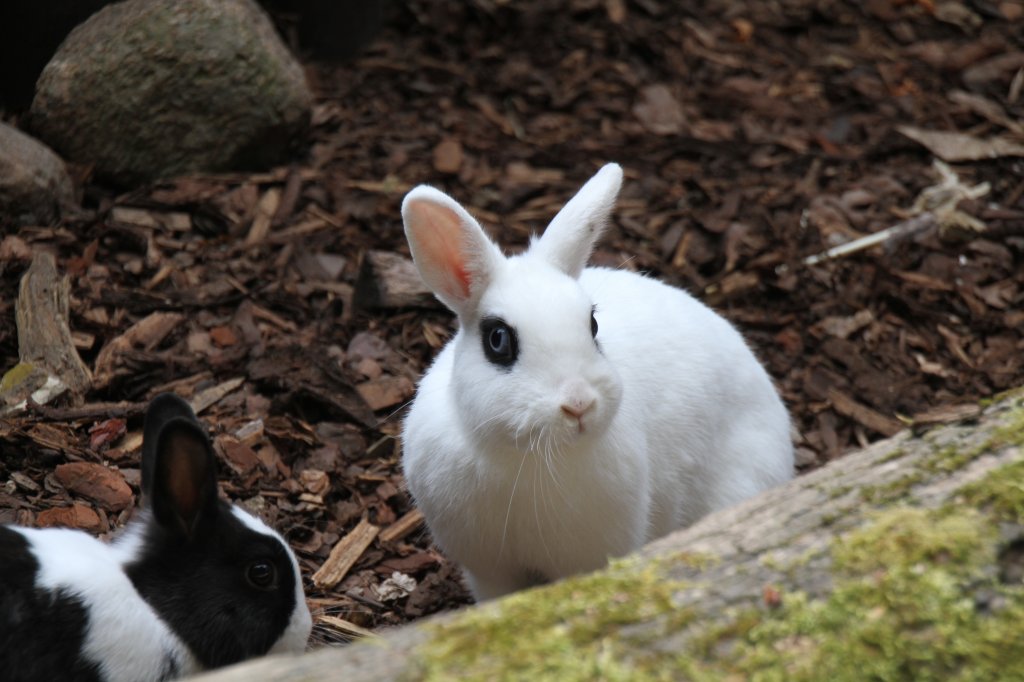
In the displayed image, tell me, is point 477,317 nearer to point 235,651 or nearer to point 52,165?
point 235,651

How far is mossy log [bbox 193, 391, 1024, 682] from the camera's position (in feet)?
8.48

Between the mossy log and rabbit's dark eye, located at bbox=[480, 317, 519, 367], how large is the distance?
3.45ft

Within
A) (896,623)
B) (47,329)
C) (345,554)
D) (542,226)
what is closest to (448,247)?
(345,554)

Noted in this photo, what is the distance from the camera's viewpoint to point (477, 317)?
413cm

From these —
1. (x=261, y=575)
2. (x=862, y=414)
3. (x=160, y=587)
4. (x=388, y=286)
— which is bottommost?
(x=862, y=414)

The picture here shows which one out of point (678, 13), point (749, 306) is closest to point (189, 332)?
point (749, 306)

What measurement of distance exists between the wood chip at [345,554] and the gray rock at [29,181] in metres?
2.61

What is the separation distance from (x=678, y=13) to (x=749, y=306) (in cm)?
352

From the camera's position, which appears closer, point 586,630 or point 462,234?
point 586,630

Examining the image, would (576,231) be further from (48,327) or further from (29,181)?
(29,181)

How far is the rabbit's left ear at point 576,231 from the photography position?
425cm

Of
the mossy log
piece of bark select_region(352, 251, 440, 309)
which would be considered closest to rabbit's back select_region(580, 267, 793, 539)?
piece of bark select_region(352, 251, 440, 309)

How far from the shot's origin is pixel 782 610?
2709 millimetres

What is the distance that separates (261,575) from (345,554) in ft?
3.37
